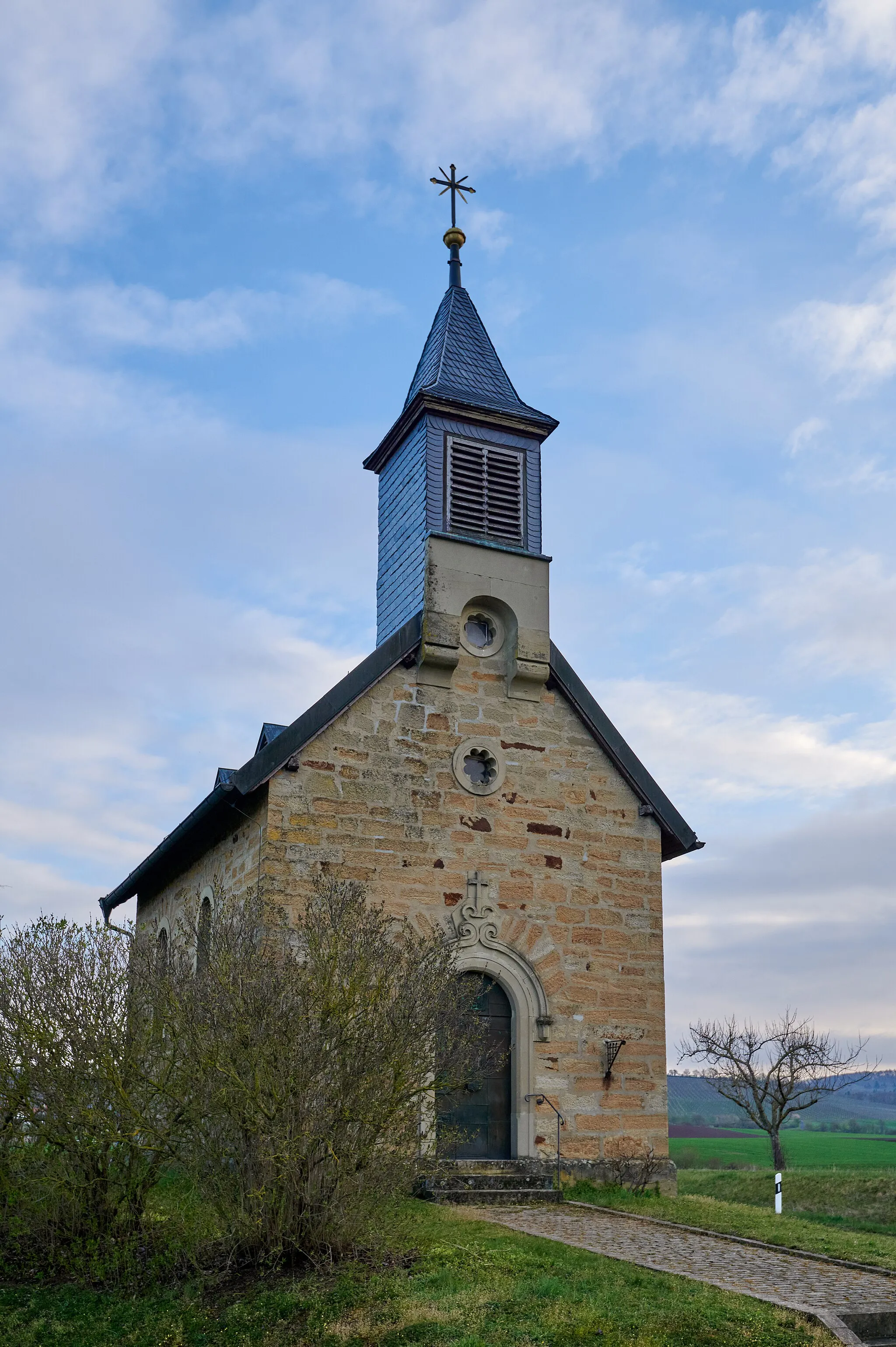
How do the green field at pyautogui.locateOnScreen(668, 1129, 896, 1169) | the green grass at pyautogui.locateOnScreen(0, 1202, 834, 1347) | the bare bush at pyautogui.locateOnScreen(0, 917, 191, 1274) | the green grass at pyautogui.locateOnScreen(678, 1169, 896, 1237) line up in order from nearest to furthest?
1. the green grass at pyautogui.locateOnScreen(0, 1202, 834, 1347)
2. the bare bush at pyautogui.locateOnScreen(0, 917, 191, 1274)
3. the green grass at pyautogui.locateOnScreen(678, 1169, 896, 1237)
4. the green field at pyautogui.locateOnScreen(668, 1129, 896, 1169)

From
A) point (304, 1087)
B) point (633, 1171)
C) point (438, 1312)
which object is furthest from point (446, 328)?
point (438, 1312)

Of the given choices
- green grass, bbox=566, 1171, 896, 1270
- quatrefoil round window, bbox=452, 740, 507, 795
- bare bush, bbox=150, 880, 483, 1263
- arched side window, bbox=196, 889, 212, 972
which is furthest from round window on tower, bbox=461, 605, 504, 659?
Result: bare bush, bbox=150, 880, 483, 1263

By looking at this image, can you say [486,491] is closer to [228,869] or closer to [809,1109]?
[228,869]

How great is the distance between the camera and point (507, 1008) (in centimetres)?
1485

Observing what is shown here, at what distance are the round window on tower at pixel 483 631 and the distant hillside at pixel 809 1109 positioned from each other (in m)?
47.5

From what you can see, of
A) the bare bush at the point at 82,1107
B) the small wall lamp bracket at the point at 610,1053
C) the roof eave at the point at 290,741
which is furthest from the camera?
the small wall lamp bracket at the point at 610,1053

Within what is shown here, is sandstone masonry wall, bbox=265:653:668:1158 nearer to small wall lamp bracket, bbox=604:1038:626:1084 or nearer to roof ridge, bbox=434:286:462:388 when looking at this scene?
small wall lamp bracket, bbox=604:1038:626:1084

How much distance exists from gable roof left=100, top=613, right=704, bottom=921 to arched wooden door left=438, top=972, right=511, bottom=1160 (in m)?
3.26

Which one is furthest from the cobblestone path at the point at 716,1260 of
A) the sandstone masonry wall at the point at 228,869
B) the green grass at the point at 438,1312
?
the sandstone masonry wall at the point at 228,869

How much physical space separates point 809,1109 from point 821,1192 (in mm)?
59513

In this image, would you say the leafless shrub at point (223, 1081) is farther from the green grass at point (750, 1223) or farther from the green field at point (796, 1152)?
the green field at point (796, 1152)

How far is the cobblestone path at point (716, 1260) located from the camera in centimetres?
820

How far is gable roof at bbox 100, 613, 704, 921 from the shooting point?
13.9 metres

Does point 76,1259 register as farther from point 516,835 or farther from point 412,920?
point 516,835
